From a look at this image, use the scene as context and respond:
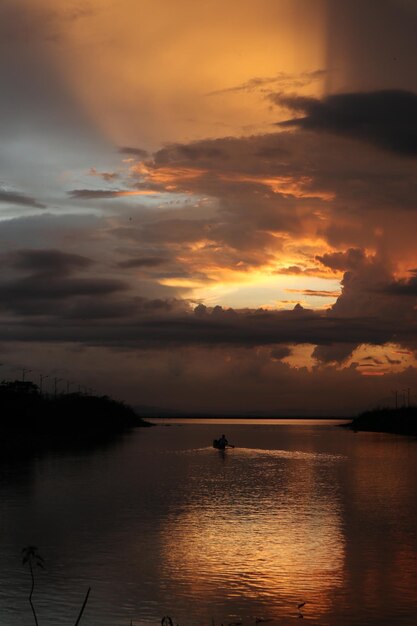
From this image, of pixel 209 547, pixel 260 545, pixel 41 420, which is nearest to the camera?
pixel 209 547

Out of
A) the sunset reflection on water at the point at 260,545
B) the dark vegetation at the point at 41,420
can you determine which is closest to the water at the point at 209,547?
the sunset reflection on water at the point at 260,545

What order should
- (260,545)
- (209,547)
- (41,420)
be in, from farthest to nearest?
(41,420) < (260,545) < (209,547)

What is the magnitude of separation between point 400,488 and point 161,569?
37.1 metres

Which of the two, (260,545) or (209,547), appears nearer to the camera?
(209,547)

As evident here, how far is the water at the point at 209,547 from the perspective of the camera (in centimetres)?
2391

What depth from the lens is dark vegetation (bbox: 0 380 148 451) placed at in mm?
116188

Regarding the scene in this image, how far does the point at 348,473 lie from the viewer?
75.1 m

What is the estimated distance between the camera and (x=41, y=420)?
144m

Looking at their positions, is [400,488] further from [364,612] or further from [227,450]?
[227,450]

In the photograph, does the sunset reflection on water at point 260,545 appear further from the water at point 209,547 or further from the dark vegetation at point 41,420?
the dark vegetation at point 41,420

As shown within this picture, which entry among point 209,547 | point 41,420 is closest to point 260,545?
point 209,547

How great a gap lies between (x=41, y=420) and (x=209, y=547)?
114577 millimetres

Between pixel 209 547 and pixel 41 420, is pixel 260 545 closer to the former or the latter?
pixel 209 547

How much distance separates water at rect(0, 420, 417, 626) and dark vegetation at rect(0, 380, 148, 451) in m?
48.2
